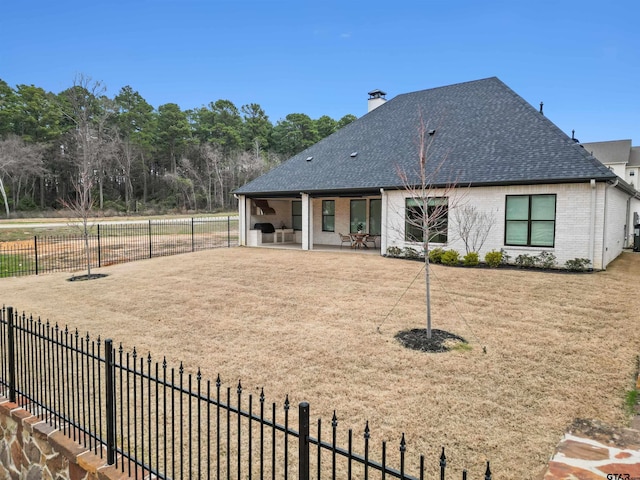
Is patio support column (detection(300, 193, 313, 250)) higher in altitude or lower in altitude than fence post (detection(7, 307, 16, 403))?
higher

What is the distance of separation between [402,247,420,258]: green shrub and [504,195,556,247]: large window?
10.6 ft

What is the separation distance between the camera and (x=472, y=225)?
14.8 meters

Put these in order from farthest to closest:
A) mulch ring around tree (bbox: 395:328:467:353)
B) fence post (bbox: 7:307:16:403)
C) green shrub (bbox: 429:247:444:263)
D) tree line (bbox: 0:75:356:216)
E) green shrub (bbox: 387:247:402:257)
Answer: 1. tree line (bbox: 0:75:356:216)
2. green shrub (bbox: 387:247:402:257)
3. green shrub (bbox: 429:247:444:263)
4. mulch ring around tree (bbox: 395:328:467:353)
5. fence post (bbox: 7:307:16:403)

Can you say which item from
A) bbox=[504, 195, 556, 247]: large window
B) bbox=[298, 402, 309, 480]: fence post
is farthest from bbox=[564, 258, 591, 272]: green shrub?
bbox=[298, 402, 309, 480]: fence post

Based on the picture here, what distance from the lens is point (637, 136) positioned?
48.4 m

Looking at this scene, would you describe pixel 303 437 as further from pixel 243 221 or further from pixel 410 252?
pixel 243 221

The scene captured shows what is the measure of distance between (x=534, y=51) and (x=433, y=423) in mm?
25256

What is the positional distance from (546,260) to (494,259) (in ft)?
5.38

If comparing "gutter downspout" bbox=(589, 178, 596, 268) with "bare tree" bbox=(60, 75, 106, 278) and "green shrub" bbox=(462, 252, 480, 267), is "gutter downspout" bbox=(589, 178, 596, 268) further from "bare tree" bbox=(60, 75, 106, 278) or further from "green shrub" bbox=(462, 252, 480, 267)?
"bare tree" bbox=(60, 75, 106, 278)

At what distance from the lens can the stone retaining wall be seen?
410 centimetres

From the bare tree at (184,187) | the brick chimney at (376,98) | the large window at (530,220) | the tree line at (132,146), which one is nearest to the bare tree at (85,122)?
the tree line at (132,146)

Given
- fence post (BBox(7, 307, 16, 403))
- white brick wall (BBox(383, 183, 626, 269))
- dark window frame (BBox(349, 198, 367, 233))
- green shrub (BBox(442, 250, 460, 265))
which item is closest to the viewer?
fence post (BBox(7, 307, 16, 403))

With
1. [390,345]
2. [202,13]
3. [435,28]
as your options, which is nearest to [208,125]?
[202,13]

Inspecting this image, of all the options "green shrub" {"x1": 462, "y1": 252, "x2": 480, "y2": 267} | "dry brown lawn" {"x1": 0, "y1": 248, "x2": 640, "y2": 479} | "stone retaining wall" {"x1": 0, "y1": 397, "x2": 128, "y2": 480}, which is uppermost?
"green shrub" {"x1": 462, "y1": 252, "x2": 480, "y2": 267}
